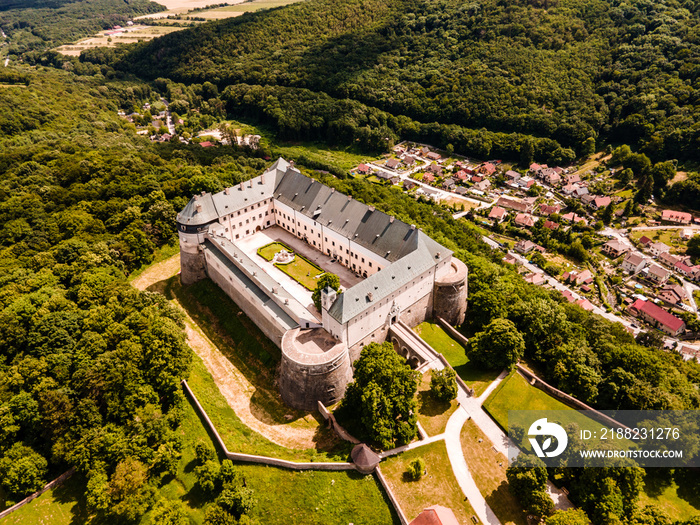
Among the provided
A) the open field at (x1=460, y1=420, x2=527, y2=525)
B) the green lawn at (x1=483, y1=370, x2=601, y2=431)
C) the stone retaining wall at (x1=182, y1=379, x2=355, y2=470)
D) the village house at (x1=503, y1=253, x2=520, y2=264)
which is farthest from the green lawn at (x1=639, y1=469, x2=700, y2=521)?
the village house at (x1=503, y1=253, x2=520, y2=264)

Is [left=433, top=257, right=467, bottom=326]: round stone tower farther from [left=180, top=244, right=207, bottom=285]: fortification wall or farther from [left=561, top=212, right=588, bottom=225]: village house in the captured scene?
[left=561, top=212, right=588, bottom=225]: village house

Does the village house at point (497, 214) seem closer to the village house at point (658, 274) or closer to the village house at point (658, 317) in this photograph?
the village house at point (658, 274)

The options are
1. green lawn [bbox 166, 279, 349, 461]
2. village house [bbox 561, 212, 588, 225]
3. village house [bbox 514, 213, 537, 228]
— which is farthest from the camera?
village house [bbox 561, 212, 588, 225]

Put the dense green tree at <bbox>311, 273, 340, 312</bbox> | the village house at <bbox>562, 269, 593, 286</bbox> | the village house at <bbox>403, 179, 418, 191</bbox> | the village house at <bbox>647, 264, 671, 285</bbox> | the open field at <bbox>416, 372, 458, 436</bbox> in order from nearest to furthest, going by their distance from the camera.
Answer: the open field at <bbox>416, 372, 458, 436</bbox>
the dense green tree at <bbox>311, 273, 340, 312</bbox>
the village house at <bbox>562, 269, 593, 286</bbox>
the village house at <bbox>647, 264, 671, 285</bbox>
the village house at <bbox>403, 179, 418, 191</bbox>

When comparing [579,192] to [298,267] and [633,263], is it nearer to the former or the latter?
[633,263]

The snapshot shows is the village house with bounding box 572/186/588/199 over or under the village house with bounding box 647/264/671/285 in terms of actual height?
over

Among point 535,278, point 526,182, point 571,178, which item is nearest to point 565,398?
point 535,278
